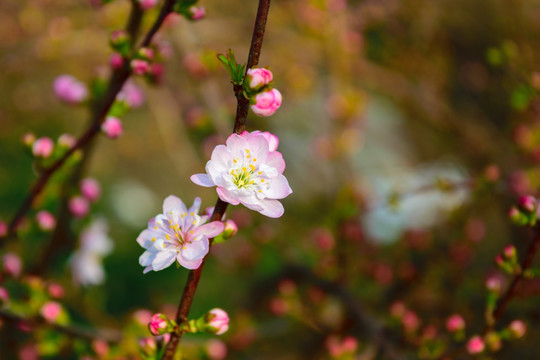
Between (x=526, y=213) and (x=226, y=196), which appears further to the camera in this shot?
(x=526, y=213)

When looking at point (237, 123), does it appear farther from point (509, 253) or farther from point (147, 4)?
point (509, 253)

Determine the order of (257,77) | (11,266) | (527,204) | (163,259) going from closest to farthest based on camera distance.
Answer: (257,77) < (163,259) < (527,204) < (11,266)

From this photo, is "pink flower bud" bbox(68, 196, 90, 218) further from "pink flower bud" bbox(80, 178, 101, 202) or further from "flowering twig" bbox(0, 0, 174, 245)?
"flowering twig" bbox(0, 0, 174, 245)

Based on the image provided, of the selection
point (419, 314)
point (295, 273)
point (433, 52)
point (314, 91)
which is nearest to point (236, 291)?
point (295, 273)

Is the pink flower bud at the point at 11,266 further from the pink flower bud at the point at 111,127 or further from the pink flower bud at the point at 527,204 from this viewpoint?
the pink flower bud at the point at 527,204

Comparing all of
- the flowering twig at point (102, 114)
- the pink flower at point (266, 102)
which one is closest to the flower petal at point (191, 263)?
the pink flower at point (266, 102)

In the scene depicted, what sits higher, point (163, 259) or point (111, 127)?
point (111, 127)

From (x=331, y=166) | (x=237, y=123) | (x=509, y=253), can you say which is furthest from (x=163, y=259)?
(x=331, y=166)
